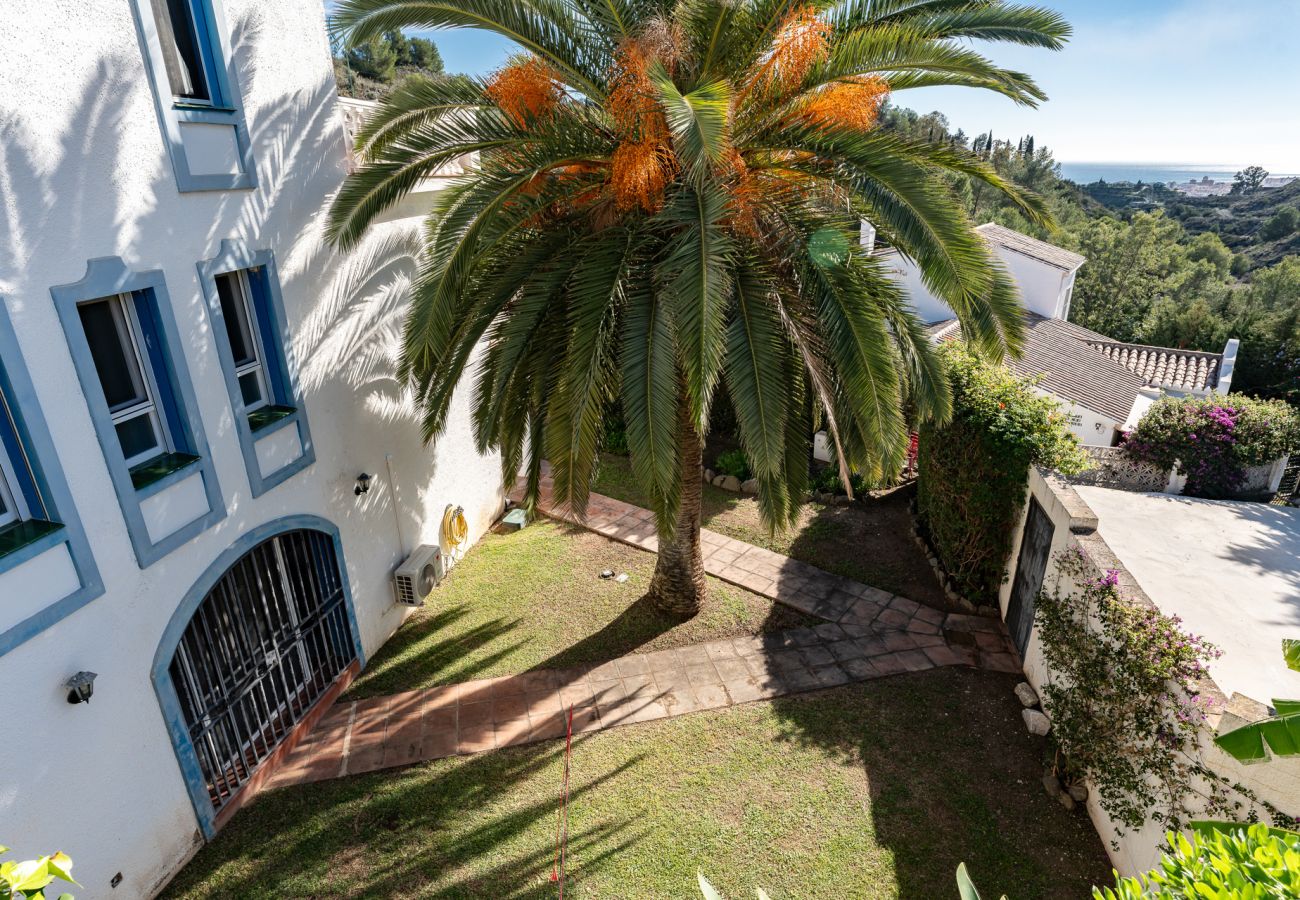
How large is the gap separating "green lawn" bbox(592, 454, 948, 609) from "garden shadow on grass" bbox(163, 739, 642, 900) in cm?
437

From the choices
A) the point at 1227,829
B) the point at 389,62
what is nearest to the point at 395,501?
the point at 1227,829

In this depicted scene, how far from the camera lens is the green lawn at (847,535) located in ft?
35.8

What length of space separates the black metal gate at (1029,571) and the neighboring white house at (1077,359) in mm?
8250

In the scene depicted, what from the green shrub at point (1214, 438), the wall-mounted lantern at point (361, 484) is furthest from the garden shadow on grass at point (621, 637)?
the green shrub at point (1214, 438)

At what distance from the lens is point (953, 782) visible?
284 inches

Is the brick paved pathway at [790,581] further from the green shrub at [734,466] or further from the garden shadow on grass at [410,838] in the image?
the garden shadow on grass at [410,838]

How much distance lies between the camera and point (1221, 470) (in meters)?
9.98

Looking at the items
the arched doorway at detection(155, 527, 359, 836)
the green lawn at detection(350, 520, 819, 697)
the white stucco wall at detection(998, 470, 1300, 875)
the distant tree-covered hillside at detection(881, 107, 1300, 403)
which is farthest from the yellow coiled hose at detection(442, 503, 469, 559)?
the distant tree-covered hillside at detection(881, 107, 1300, 403)

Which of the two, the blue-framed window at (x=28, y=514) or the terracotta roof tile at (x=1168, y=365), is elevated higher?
the blue-framed window at (x=28, y=514)

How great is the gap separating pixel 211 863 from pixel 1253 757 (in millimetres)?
8171

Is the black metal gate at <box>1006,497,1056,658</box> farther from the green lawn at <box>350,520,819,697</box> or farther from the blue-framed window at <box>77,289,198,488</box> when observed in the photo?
the blue-framed window at <box>77,289,198,488</box>

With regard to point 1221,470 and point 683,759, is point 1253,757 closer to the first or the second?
point 683,759

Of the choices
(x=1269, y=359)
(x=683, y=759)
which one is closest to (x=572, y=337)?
(x=683, y=759)

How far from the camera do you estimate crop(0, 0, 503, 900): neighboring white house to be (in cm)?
481
